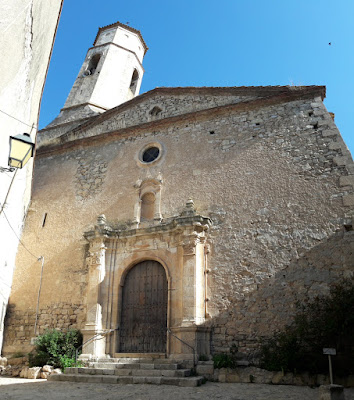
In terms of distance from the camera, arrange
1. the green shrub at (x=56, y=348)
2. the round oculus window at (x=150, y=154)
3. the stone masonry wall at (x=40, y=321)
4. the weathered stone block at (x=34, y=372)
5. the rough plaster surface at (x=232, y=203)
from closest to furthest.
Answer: the rough plaster surface at (x=232, y=203), the weathered stone block at (x=34, y=372), the green shrub at (x=56, y=348), the stone masonry wall at (x=40, y=321), the round oculus window at (x=150, y=154)

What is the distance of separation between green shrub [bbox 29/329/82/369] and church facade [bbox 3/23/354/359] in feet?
1.03

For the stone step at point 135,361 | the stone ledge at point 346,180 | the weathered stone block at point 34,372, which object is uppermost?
the stone ledge at point 346,180

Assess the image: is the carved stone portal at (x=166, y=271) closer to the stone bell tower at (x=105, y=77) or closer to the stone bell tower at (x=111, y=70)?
the stone bell tower at (x=105, y=77)

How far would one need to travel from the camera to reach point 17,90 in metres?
5.52

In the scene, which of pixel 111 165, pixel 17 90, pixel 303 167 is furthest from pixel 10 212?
pixel 303 167

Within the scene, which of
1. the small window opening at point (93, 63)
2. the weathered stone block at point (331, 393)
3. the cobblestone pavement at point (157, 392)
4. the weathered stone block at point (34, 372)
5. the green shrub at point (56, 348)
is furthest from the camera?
the small window opening at point (93, 63)

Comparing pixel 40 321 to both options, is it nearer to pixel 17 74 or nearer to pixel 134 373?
pixel 134 373

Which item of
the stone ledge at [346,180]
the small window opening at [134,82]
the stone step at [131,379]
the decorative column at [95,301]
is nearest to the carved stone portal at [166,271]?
the decorative column at [95,301]

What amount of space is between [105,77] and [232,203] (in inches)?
345

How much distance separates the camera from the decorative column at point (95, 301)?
7.62 meters

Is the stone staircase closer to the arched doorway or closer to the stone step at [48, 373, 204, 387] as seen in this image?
the stone step at [48, 373, 204, 387]

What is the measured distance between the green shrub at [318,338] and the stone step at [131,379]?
1.38m

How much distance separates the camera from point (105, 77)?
1419 cm

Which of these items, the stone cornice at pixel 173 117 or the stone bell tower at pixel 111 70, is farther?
the stone bell tower at pixel 111 70
